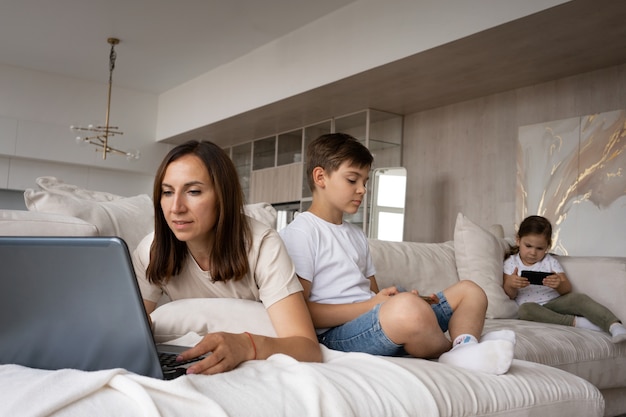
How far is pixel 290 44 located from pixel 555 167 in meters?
2.74

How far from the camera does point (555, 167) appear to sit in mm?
5047

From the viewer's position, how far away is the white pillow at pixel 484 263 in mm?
2920

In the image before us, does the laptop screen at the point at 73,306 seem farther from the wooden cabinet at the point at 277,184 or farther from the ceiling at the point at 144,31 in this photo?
the wooden cabinet at the point at 277,184

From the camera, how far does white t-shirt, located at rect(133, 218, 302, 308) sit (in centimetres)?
124

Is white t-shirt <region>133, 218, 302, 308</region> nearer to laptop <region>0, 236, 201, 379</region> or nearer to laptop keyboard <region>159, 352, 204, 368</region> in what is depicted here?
laptop keyboard <region>159, 352, 204, 368</region>

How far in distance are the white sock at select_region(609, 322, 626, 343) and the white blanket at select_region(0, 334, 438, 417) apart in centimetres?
178

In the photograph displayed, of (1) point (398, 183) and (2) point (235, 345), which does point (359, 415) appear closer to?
(2) point (235, 345)

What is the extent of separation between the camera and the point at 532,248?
3078 millimetres

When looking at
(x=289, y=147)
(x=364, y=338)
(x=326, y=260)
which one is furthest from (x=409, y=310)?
(x=289, y=147)

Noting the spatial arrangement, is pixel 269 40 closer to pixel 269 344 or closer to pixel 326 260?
pixel 326 260

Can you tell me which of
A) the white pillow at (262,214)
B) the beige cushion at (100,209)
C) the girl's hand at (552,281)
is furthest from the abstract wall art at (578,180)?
the beige cushion at (100,209)

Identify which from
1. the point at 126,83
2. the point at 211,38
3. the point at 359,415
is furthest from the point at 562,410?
the point at 126,83

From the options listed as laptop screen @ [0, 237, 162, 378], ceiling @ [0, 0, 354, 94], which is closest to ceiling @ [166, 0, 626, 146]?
ceiling @ [0, 0, 354, 94]

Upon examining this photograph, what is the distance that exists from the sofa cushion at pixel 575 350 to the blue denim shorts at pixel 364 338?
0.85 meters
